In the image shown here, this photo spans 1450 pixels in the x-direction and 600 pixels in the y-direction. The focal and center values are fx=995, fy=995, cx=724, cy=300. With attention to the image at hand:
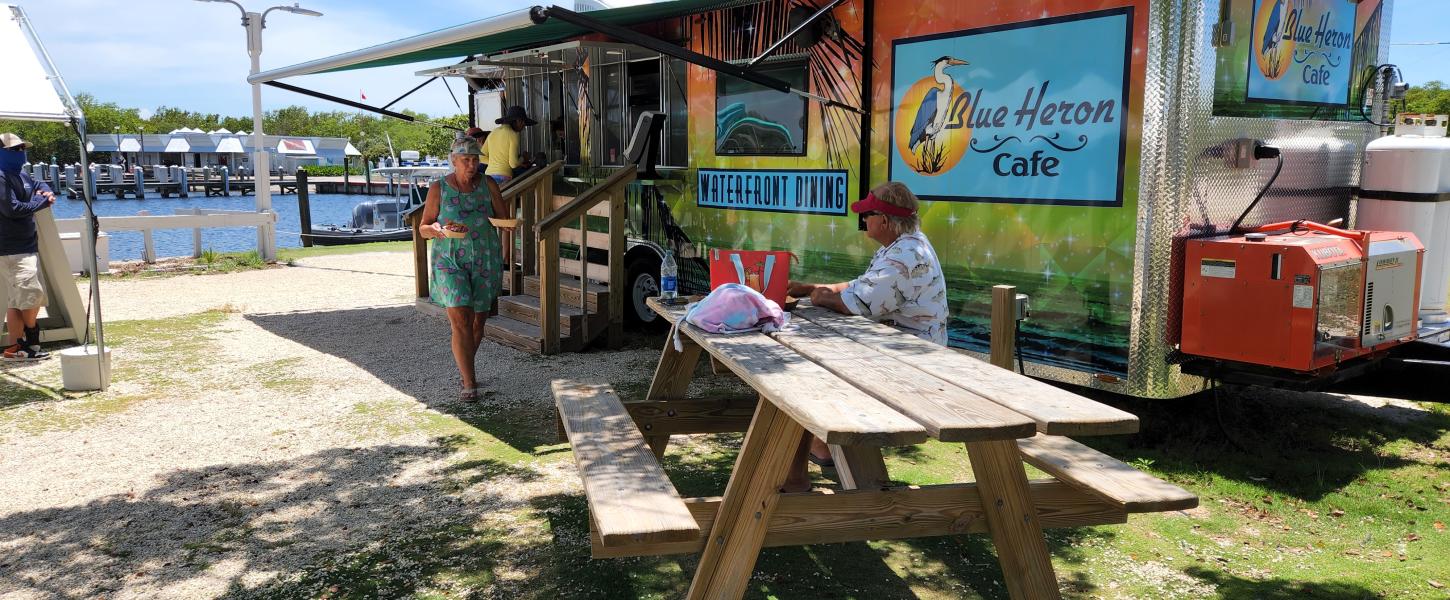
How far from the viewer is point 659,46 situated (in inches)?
224

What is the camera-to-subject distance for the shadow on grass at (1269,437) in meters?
4.57

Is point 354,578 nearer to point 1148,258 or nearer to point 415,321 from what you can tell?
point 1148,258

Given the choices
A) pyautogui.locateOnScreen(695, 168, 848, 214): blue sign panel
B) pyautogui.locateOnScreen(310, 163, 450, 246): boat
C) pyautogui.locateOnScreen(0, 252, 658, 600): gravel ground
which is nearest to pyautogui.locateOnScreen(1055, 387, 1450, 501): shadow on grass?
pyautogui.locateOnScreen(695, 168, 848, 214): blue sign panel

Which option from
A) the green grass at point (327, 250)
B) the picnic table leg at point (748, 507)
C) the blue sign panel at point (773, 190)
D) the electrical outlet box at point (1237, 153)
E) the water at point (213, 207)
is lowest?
the water at point (213, 207)

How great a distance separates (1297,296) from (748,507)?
2.86 m

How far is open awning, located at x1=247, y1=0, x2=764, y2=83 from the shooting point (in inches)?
232

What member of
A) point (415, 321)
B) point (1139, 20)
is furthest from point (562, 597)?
point (415, 321)

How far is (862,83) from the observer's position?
5922 mm

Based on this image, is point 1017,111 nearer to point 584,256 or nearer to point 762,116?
point 762,116

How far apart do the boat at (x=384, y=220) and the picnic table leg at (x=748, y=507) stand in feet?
61.8

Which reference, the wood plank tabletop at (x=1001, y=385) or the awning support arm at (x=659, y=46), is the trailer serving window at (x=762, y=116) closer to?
the awning support arm at (x=659, y=46)

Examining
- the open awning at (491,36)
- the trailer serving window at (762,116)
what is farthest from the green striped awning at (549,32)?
the trailer serving window at (762,116)

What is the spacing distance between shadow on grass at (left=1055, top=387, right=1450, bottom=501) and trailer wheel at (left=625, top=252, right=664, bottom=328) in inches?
142

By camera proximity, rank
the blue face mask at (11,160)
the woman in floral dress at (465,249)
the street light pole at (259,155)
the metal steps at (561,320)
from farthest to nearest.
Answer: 1. the street light pole at (259,155)
2. the metal steps at (561,320)
3. the blue face mask at (11,160)
4. the woman in floral dress at (465,249)
